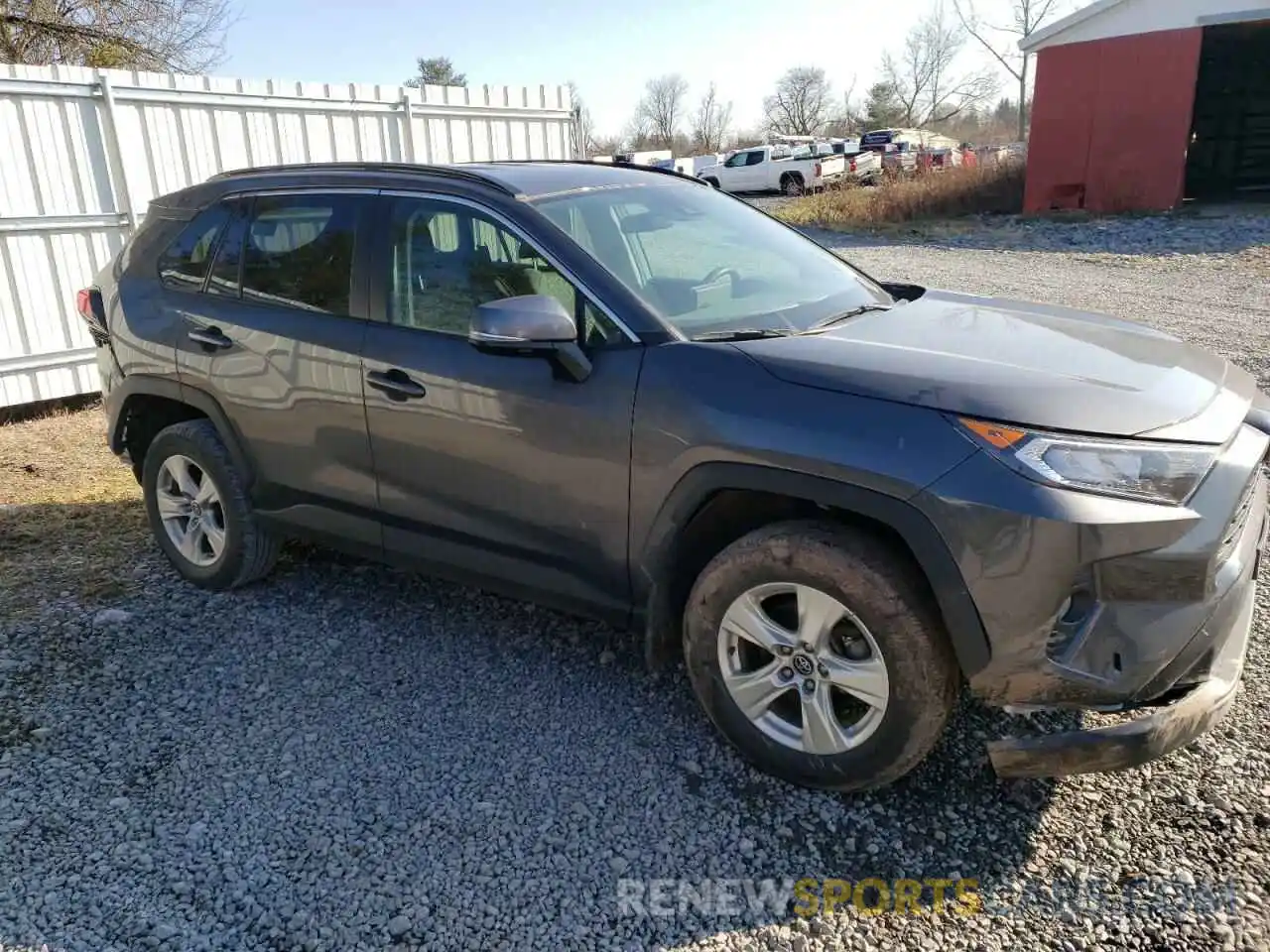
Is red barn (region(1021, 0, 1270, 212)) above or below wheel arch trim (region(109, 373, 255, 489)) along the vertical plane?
above

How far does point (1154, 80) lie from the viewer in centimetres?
1919

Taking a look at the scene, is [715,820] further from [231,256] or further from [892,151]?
[892,151]

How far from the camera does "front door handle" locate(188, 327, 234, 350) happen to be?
404 centimetres

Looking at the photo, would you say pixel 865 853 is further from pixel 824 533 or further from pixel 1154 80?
pixel 1154 80

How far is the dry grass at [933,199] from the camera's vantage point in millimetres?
21188

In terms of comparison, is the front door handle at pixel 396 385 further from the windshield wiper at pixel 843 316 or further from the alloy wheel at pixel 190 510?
the windshield wiper at pixel 843 316

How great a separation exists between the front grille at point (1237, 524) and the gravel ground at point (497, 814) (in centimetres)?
79

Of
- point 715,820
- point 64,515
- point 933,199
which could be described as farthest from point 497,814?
point 933,199

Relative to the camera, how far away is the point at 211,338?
4078mm

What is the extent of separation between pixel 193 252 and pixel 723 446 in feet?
9.41

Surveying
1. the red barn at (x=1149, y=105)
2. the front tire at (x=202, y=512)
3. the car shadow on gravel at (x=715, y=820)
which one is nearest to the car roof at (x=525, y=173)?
the front tire at (x=202, y=512)

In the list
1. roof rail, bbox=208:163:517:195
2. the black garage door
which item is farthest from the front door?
the black garage door

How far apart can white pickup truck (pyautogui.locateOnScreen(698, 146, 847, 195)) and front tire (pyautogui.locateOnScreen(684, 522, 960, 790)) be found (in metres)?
29.6

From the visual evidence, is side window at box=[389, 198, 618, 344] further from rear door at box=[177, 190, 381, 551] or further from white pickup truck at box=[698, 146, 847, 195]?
white pickup truck at box=[698, 146, 847, 195]
